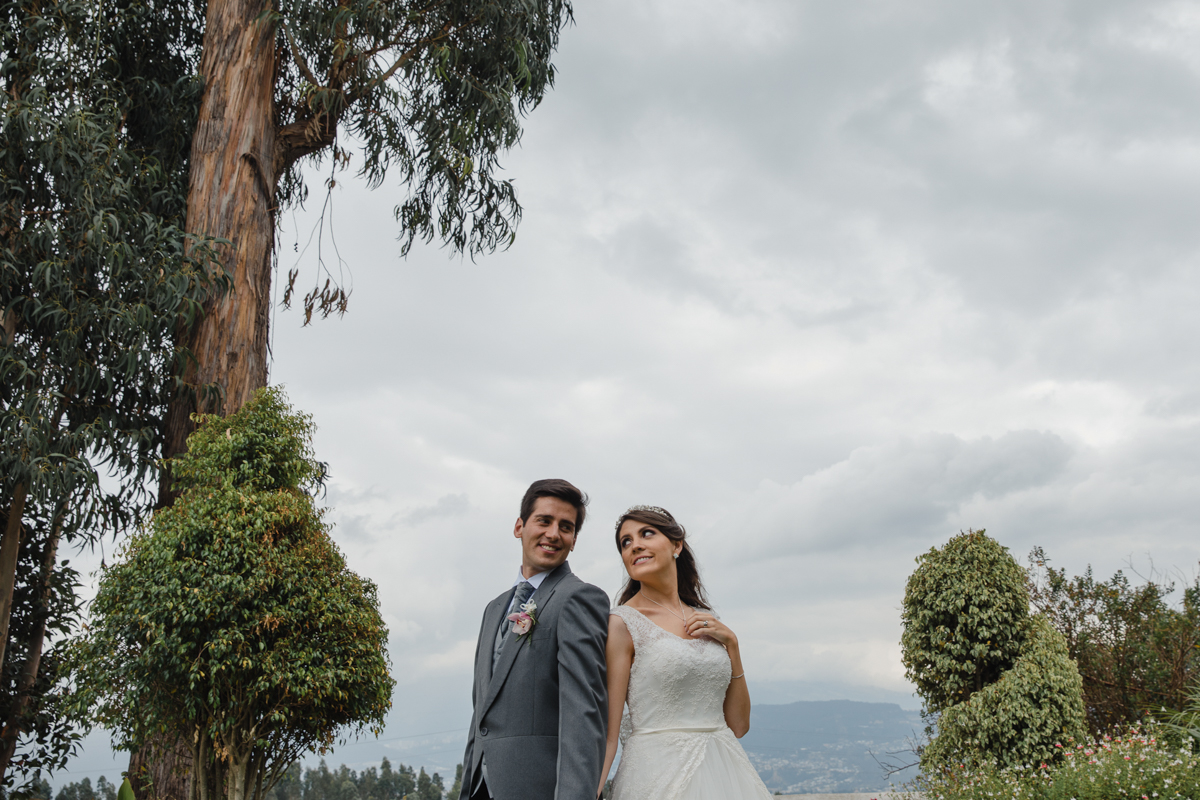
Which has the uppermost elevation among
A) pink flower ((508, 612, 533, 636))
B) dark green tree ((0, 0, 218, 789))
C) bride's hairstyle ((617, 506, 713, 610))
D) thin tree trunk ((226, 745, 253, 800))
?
dark green tree ((0, 0, 218, 789))

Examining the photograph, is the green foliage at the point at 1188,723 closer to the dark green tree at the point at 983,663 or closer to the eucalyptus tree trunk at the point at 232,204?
the dark green tree at the point at 983,663

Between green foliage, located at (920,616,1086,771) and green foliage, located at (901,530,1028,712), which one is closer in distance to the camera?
green foliage, located at (920,616,1086,771)

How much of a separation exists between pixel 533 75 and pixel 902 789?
29.4 feet

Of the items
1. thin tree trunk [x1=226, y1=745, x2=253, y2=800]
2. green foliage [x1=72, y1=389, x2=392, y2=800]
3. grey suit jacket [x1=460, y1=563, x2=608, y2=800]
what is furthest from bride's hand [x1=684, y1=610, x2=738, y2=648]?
thin tree trunk [x1=226, y1=745, x2=253, y2=800]

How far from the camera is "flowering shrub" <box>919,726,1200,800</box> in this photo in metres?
5.49

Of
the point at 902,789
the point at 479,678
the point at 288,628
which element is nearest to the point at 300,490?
the point at 288,628

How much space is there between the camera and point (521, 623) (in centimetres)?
268

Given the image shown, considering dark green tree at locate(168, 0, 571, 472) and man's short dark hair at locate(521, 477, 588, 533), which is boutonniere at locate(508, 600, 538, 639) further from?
dark green tree at locate(168, 0, 571, 472)

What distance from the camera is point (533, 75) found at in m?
10.5

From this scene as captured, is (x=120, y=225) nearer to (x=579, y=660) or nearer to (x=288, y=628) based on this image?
(x=288, y=628)

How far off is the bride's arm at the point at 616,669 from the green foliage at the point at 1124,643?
27.0ft

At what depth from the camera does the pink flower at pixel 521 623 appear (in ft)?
8.74

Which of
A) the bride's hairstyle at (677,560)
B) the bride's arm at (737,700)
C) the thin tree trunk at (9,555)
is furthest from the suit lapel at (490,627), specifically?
the thin tree trunk at (9,555)

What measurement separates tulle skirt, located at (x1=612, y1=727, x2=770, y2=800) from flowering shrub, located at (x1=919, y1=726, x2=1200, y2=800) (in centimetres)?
373
